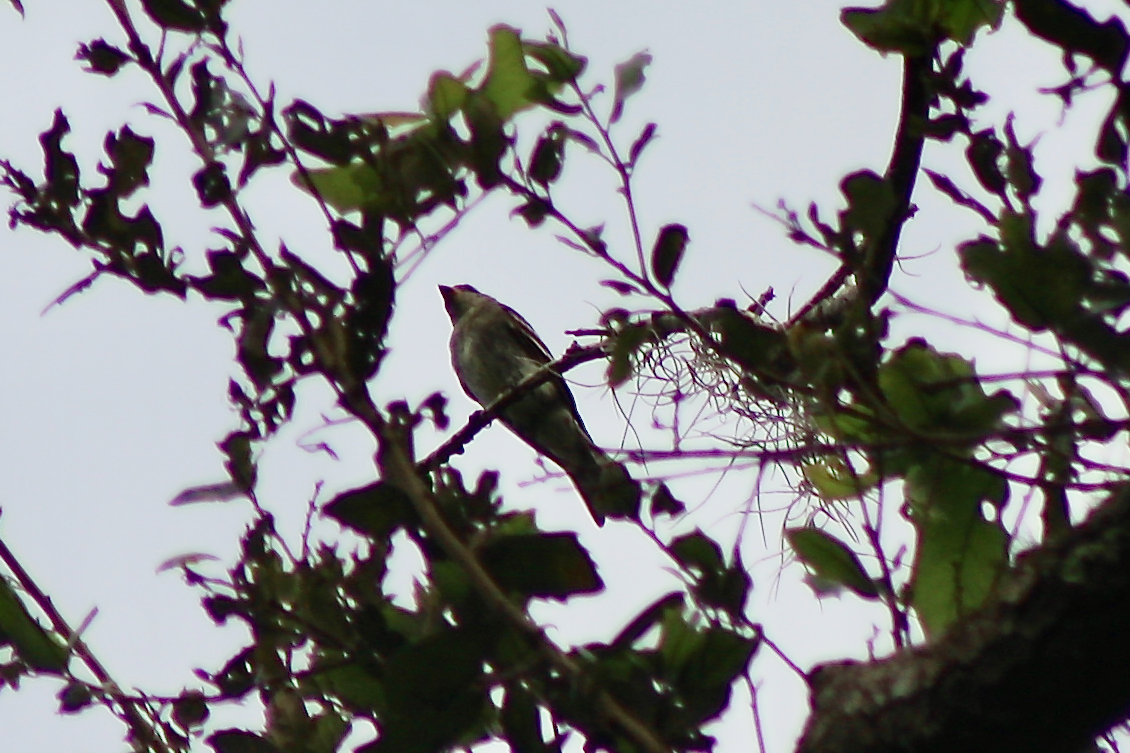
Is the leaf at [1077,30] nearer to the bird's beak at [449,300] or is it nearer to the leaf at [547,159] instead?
the leaf at [547,159]

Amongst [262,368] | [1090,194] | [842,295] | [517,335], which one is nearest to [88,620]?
[262,368]

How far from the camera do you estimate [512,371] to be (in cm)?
715

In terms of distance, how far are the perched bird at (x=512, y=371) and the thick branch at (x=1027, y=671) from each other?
399 cm

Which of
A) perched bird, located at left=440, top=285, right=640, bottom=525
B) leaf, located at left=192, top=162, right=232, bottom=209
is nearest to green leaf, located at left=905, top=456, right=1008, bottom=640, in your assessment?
leaf, located at left=192, top=162, right=232, bottom=209

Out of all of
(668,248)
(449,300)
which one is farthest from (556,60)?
(449,300)

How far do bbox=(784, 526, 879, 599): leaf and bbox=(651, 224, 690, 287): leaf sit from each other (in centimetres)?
39

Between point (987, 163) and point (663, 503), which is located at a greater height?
point (987, 163)

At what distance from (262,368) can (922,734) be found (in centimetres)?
88

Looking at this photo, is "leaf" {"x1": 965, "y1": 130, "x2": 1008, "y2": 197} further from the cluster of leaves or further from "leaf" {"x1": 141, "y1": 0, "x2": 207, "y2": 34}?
"leaf" {"x1": 141, "y1": 0, "x2": 207, "y2": 34}

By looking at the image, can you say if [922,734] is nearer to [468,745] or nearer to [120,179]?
[468,745]

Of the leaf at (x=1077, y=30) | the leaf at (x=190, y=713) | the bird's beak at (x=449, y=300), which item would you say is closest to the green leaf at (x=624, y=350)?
the leaf at (x=1077, y=30)

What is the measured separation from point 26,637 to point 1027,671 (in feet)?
4.34

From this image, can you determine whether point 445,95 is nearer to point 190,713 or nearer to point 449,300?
point 190,713

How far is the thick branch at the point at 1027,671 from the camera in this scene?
135cm
